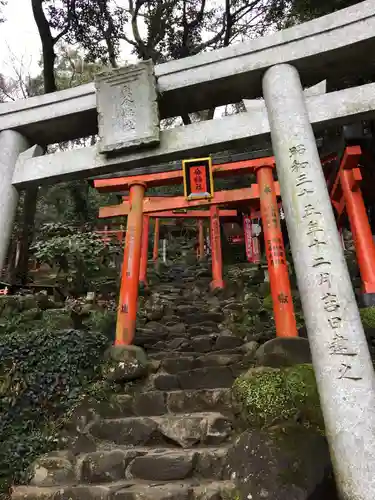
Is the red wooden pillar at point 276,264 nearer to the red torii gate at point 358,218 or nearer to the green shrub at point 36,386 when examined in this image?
the red torii gate at point 358,218

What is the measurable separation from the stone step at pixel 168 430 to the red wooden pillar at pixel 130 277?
6.49ft

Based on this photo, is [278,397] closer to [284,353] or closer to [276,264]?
[284,353]

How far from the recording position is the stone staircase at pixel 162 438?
11.9 ft

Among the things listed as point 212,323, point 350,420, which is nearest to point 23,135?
point 350,420

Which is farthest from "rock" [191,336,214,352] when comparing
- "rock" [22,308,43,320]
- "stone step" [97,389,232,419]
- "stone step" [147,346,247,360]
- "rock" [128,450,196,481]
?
"rock" [22,308,43,320]

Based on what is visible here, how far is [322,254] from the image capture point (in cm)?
301

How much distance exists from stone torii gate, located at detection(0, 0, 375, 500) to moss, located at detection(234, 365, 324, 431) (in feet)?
3.84

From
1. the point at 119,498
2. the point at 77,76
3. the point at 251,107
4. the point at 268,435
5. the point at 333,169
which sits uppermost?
the point at 77,76

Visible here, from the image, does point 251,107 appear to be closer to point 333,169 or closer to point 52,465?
point 52,465

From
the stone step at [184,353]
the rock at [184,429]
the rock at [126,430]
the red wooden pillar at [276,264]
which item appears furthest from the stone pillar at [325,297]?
the stone step at [184,353]

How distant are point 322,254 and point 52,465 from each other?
3.35 meters

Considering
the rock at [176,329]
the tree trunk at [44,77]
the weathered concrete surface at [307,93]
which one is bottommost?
the rock at [176,329]

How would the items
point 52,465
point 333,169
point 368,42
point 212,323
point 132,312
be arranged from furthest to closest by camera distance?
1. point 333,169
2. point 212,323
3. point 132,312
4. point 52,465
5. point 368,42

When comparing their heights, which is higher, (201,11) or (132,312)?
(201,11)
